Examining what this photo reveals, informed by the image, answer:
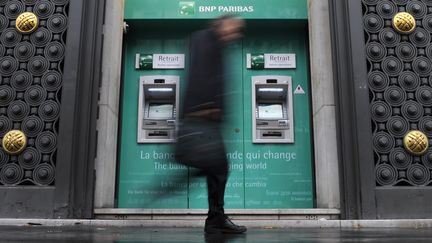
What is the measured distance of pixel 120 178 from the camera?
7902 mm

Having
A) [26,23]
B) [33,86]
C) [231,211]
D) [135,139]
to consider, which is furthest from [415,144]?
[26,23]

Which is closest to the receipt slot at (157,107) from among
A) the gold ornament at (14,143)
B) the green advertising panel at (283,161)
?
the green advertising panel at (283,161)

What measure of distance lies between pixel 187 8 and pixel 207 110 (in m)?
4.61

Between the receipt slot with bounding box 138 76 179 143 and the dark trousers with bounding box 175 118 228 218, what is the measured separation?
13.3ft

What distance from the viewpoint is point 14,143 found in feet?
22.9

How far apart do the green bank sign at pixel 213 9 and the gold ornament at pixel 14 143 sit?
249cm

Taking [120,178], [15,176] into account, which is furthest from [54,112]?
[120,178]

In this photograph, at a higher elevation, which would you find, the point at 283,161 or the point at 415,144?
the point at 415,144

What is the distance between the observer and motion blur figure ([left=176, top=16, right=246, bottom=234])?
150 inches

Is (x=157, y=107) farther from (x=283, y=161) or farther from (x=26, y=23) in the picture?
(x=26, y=23)

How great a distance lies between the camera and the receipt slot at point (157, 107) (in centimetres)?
801

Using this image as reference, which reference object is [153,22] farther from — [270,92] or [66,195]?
[66,195]

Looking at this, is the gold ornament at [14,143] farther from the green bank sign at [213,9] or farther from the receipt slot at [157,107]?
the green bank sign at [213,9]

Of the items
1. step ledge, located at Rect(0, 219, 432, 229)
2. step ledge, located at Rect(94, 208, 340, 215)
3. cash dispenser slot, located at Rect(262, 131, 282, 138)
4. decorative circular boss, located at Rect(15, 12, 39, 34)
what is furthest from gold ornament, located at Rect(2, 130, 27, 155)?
cash dispenser slot, located at Rect(262, 131, 282, 138)
